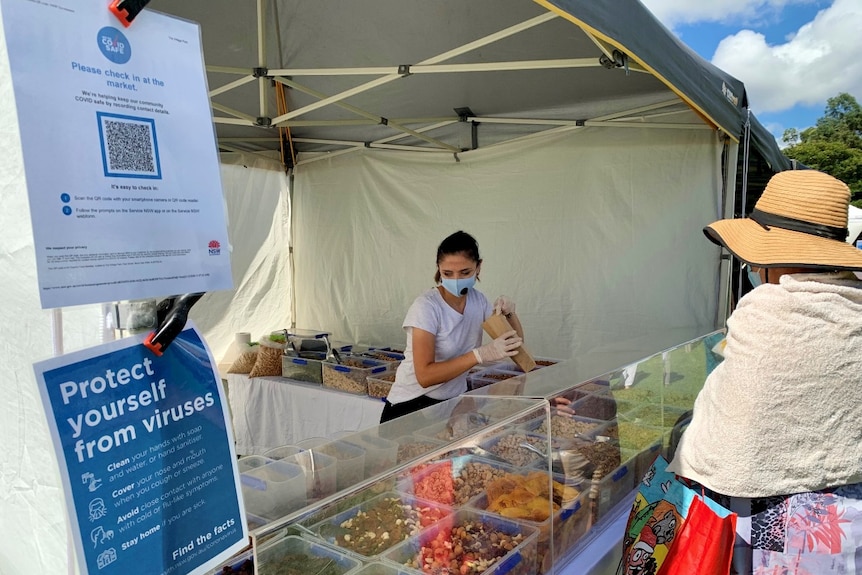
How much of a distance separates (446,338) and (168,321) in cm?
186

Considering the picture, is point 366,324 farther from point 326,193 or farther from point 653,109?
point 653,109

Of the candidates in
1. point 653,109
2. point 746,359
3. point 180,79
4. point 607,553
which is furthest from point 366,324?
point 180,79

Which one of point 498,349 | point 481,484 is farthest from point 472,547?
point 498,349

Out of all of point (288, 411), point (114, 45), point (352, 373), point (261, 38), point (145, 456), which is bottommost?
point (288, 411)

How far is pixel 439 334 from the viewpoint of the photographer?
8.09 ft

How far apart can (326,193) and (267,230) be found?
0.82 metres

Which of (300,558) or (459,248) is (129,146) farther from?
(459,248)

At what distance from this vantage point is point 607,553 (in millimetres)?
1747

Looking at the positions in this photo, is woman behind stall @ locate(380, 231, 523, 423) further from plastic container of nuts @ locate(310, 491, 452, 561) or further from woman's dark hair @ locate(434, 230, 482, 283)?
plastic container of nuts @ locate(310, 491, 452, 561)

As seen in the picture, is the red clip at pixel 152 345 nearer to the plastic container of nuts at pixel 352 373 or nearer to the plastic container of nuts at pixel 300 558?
the plastic container of nuts at pixel 300 558

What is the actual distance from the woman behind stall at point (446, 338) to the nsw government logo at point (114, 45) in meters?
1.81

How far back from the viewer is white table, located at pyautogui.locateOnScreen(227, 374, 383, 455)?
149 inches

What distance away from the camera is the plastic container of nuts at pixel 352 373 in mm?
3847

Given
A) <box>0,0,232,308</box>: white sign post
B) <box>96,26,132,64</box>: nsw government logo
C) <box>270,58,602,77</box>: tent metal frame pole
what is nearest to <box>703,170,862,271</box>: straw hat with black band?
<box>0,0,232,308</box>: white sign post
